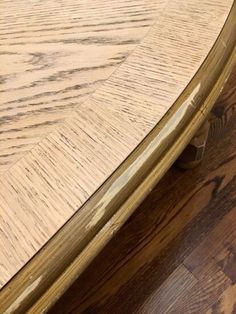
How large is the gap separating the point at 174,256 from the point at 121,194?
19.3 inches

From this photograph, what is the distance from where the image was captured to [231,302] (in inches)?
32.1

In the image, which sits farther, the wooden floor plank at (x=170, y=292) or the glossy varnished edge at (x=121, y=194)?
the wooden floor plank at (x=170, y=292)

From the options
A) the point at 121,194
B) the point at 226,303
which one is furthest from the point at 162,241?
the point at 121,194

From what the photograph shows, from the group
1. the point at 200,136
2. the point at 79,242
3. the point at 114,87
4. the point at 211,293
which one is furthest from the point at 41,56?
the point at 211,293

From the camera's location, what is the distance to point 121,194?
1.37 ft

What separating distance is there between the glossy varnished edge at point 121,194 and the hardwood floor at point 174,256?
43 cm

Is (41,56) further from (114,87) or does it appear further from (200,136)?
A: (200,136)

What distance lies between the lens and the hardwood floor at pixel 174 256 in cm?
82

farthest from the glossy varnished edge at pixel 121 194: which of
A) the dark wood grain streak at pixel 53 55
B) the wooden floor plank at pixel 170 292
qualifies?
the wooden floor plank at pixel 170 292

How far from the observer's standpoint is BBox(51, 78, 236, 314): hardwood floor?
819 mm

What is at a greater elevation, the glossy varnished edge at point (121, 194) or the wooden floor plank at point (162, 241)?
the glossy varnished edge at point (121, 194)

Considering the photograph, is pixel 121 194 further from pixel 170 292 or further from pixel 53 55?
pixel 170 292

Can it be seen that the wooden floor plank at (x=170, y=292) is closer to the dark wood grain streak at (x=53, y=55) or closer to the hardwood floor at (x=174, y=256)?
the hardwood floor at (x=174, y=256)

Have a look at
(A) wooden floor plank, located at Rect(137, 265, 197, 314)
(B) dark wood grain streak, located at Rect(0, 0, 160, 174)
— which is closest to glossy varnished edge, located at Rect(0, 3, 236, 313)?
(B) dark wood grain streak, located at Rect(0, 0, 160, 174)
